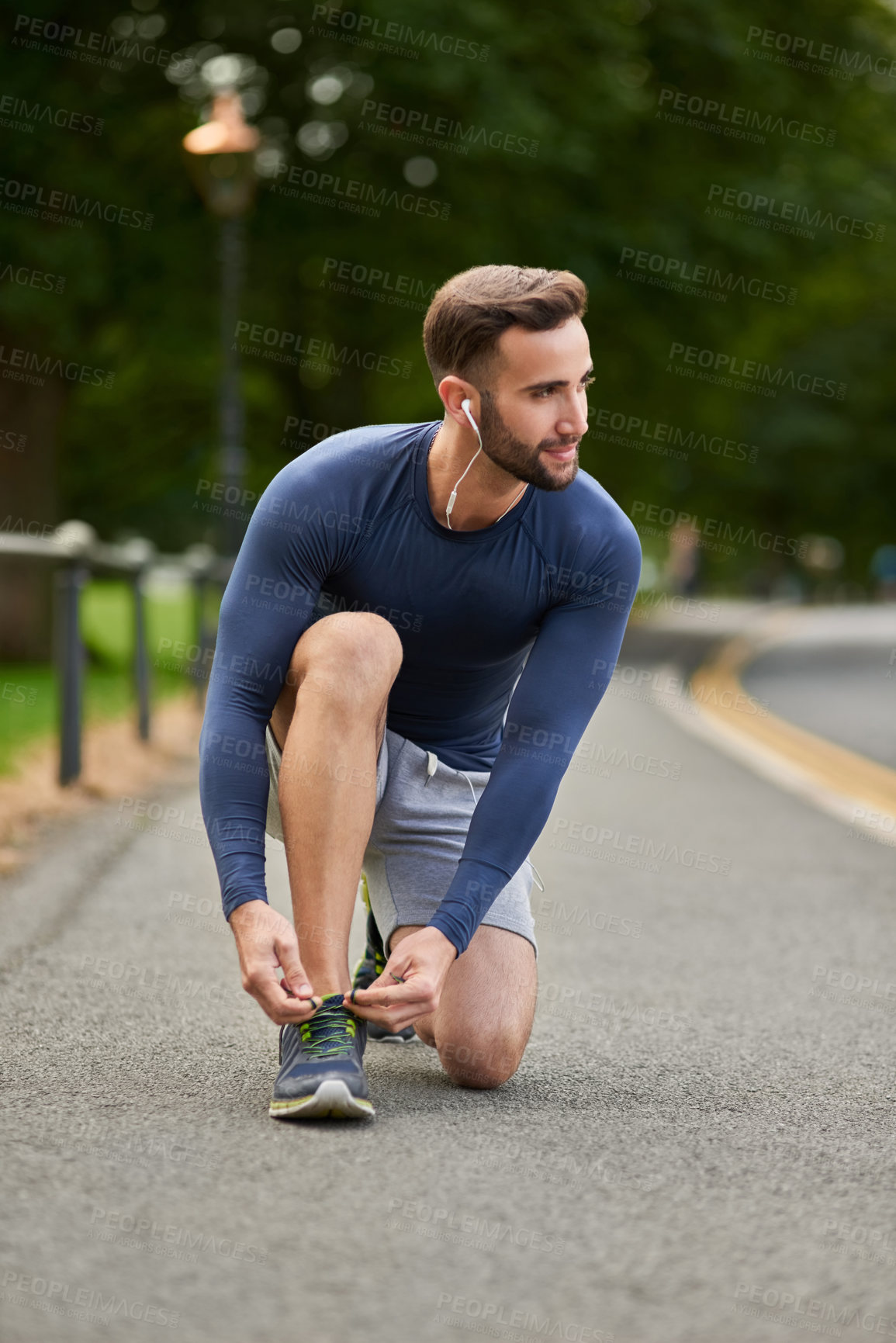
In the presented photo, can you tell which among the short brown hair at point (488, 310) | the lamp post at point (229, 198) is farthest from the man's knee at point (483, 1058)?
the lamp post at point (229, 198)

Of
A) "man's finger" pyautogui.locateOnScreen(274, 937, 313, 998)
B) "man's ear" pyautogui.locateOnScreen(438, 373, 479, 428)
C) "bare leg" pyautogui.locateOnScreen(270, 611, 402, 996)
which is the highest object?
"man's ear" pyautogui.locateOnScreen(438, 373, 479, 428)

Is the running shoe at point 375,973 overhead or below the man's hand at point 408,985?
below

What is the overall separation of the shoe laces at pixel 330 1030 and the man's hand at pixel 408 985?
3 cm

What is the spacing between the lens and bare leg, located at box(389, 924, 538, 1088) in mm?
3350

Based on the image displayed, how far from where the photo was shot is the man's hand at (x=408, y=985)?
9.85 ft

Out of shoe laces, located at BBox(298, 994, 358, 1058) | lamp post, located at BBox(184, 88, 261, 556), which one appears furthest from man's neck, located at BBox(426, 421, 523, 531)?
lamp post, located at BBox(184, 88, 261, 556)

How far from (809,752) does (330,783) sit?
7725mm

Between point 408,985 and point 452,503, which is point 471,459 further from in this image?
point 408,985

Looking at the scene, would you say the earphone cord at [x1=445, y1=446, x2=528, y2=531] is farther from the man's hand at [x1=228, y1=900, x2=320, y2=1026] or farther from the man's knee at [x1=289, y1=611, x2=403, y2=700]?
the man's hand at [x1=228, y1=900, x2=320, y2=1026]

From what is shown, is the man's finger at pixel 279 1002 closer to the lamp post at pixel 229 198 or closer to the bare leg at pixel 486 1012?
the bare leg at pixel 486 1012

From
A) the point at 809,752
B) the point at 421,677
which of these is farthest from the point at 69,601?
the point at 809,752

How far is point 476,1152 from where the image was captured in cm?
294

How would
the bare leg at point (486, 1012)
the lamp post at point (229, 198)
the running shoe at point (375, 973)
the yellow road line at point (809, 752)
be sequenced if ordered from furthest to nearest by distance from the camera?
the lamp post at point (229, 198), the yellow road line at point (809, 752), the running shoe at point (375, 973), the bare leg at point (486, 1012)

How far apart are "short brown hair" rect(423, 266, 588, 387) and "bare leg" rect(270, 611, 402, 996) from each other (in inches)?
20.9
